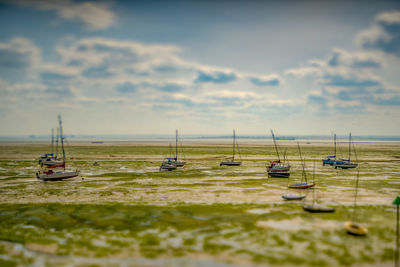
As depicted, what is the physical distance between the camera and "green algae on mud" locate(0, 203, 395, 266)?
19.9 meters

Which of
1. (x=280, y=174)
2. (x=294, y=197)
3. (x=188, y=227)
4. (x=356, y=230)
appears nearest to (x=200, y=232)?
(x=188, y=227)

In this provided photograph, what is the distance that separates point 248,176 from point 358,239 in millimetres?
34199

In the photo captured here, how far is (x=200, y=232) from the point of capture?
24.0 meters

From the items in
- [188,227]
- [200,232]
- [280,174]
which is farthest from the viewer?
[280,174]

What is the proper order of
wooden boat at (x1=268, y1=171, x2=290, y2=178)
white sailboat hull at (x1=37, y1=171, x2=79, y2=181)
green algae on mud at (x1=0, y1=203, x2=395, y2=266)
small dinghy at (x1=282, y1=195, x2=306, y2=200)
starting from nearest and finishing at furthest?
green algae on mud at (x1=0, y1=203, x2=395, y2=266) → small dinghy at (x1=282, y1=195, x2=306, y2=200) → white sailboat hull at (x1=37, y1=171, x2=79, y2=181) → wooden boat at (x1=268, y1=171, x2=290, y2=178)

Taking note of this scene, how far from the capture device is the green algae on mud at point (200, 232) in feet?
65.3

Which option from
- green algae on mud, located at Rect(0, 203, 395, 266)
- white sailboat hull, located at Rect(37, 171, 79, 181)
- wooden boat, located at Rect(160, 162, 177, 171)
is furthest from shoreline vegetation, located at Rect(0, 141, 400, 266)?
wooden boat, located at Rect(160, 162, 177, 171)

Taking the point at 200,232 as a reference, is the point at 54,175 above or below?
above

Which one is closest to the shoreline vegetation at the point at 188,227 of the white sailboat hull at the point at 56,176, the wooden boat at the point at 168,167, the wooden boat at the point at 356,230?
the wooden boat at the point at 356,230

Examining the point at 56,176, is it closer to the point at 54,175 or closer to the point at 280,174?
the point at 54,175

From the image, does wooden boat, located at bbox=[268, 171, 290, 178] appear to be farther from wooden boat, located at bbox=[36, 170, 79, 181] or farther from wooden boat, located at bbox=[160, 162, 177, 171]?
wooden boat, located at bbox=[36, 170, 79, 181]

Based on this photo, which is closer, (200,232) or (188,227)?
(200,232)

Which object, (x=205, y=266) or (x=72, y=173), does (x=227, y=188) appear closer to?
(x=205, y=266)

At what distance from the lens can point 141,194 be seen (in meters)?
39.0
